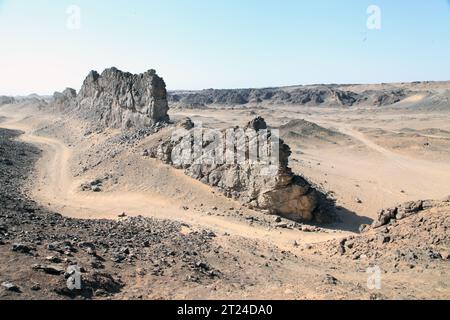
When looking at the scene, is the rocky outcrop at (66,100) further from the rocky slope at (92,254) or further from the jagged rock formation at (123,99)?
the rocky slope at (92,254)

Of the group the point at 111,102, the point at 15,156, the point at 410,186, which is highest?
the point at 111,102

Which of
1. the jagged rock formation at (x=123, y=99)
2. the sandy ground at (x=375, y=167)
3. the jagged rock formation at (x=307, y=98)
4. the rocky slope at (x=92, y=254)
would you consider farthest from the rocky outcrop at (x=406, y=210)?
the jagged rock formation at (x=307, y=98)

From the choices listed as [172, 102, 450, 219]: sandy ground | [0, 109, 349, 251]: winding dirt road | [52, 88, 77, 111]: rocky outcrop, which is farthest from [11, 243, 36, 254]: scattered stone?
[52, 88, 77, 111]: rocky outcrop

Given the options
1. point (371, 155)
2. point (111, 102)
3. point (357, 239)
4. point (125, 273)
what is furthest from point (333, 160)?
point (125, 273)

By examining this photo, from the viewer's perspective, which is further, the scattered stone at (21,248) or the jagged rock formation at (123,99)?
the jagged rock formation at (123,99)

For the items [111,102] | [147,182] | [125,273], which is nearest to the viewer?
A: [125,273]

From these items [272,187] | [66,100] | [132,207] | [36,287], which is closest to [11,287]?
[36,287]

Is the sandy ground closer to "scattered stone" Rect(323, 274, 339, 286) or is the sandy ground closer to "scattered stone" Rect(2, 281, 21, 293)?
"scattered stone" Rect(323, 274, 339, 286)

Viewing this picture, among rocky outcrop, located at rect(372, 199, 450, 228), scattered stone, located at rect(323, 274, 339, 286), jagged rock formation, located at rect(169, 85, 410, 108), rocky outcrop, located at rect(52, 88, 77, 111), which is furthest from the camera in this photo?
jagged rock formation, located at rect(169, 85, 410, 108)
